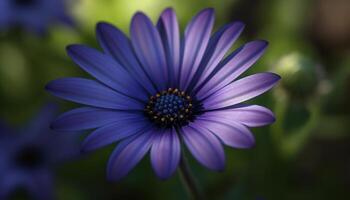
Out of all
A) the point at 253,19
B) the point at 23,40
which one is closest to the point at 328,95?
the point at 253,19

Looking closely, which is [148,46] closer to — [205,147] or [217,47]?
[217,47]

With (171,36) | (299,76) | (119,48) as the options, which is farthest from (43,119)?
(299,76)

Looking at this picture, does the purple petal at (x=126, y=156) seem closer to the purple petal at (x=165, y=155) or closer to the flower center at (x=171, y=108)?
the purple petal at (x=165, y=155)

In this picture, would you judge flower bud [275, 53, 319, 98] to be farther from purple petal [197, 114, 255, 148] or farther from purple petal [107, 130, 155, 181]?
purple petal [107, 130, 155, 181]

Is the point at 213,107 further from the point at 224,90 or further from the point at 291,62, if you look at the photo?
the point at 291,62

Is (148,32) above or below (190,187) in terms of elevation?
above

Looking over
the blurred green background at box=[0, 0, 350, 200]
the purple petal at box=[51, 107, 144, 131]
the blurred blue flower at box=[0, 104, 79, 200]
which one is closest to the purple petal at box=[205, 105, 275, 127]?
the purple petal at box=[51, 107, 144, 131]
